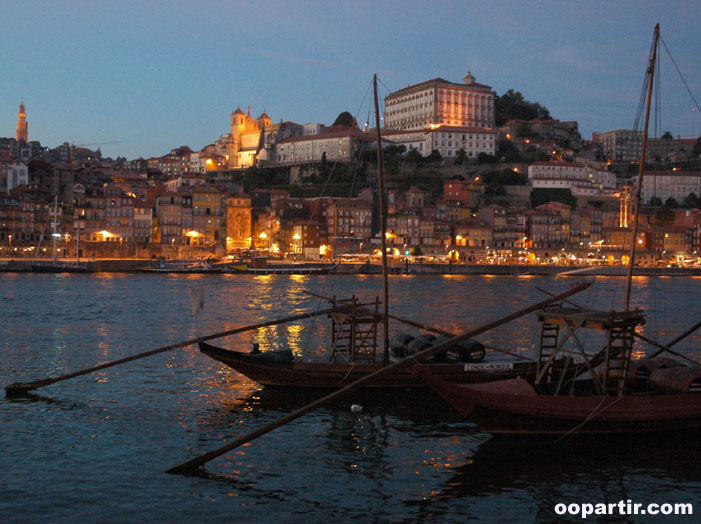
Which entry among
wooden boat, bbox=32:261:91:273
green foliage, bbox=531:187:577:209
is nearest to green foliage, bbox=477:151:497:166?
green foliage, bbox=531:187:577:209

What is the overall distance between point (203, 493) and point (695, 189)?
13527 centimetres

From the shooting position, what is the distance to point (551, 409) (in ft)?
45.0

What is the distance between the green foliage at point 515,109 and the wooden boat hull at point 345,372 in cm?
13564

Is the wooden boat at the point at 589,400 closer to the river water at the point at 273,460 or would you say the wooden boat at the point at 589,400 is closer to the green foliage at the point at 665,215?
the river water at the point at 273,460

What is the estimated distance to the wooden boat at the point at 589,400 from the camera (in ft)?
44.7

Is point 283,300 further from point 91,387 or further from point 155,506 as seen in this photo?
point 155,506

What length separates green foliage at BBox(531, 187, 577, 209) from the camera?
11700 centimetres

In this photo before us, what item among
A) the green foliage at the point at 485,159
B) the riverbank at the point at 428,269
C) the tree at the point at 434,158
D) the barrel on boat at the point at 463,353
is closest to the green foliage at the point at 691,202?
the riverbank at the point at 428,269

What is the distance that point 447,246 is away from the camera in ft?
327

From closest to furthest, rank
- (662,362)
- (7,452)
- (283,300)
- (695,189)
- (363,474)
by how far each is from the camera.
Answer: (363,474), (7,452), (662,362), (283,300), (695,189)

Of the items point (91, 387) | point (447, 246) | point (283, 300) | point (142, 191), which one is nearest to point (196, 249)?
point (142, 191)

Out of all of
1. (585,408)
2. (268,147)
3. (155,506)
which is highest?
(268,147)

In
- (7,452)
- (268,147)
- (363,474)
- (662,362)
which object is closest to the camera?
(363,474)

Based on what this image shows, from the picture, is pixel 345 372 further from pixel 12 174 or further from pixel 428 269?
pixel 12 174
